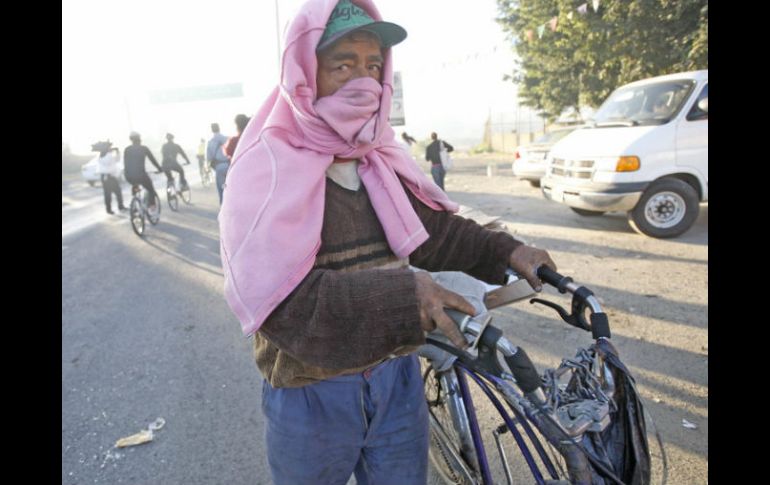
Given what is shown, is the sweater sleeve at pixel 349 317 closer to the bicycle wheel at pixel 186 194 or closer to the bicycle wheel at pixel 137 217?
the bicycle wheel at pixel 137 217

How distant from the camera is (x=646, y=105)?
274 inches

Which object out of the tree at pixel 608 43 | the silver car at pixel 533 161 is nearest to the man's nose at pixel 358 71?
the silver car at pixel 533 161

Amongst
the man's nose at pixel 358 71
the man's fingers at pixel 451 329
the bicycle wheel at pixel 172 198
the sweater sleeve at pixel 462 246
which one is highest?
the man's nose at pixel 358 71

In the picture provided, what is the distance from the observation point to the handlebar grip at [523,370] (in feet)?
3.47

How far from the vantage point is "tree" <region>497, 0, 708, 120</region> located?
10.4 metres

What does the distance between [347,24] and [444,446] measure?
1666 millimetres

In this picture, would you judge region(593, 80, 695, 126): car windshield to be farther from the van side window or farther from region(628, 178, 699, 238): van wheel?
region(628, 178, 699, 238): van wheel

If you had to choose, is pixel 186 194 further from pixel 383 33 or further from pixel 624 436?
pixel 624 436

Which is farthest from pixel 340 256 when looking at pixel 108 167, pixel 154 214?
pixel 108 167

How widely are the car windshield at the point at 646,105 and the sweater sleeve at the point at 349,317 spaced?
22.3ft
